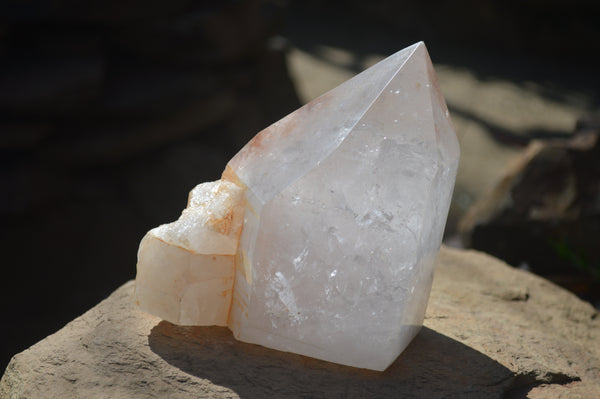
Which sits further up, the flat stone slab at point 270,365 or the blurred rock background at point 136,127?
the blurred rock background at point 136,127

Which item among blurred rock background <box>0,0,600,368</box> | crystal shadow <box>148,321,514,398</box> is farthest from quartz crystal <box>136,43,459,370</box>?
blurred rock background <box>0,0,600,368</box>

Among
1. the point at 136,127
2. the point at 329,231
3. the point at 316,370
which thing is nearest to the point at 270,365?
the point at 316,370

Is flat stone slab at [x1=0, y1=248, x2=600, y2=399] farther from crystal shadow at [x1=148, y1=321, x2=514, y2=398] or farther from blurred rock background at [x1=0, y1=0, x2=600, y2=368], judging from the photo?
blurred rock background at [x1=0, y1=0, x2=600, y2=368]

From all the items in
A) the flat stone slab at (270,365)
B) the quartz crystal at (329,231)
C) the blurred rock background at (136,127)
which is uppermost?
the blurred rock background at (136,127)

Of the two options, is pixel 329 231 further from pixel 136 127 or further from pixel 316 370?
pixel 136 127

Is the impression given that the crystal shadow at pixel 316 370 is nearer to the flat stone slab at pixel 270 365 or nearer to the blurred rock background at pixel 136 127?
the flat stone slab at pixel 270 365

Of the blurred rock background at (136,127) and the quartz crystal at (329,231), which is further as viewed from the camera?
the blurred rock background at (136,127)

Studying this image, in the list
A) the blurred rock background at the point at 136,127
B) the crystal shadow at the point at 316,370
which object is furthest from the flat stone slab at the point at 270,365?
the blurred rock background at the point at 136,127
